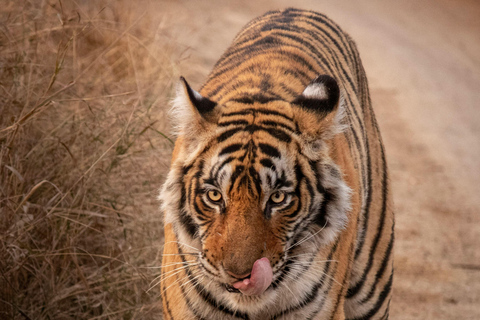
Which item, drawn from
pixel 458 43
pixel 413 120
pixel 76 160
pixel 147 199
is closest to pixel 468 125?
pixel 413 120

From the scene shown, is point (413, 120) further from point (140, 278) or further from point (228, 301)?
point (228, 301)

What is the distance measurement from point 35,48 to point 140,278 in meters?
1.66

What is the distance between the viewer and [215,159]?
2.18 m

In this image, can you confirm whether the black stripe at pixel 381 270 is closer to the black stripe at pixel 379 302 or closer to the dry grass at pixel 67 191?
the black stripe at pixel 379 302

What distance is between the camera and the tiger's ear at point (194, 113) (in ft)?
7.30

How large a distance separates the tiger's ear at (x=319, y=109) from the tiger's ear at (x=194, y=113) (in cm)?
35

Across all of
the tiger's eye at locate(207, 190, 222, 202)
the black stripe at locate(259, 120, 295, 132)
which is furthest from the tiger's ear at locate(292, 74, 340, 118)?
the tiger's eye at locate(207, 190, 222, 202)

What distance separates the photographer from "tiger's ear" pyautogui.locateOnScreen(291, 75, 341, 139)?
2.22 metres

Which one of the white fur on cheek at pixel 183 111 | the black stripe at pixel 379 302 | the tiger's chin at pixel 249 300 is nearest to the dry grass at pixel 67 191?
the white fur on cheek at pixel 183 111

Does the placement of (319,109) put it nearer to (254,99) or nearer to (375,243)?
(254,99)

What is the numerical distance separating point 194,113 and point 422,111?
6.19 metres

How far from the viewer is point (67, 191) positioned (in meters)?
2.96

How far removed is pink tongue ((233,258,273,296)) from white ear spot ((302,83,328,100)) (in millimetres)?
681

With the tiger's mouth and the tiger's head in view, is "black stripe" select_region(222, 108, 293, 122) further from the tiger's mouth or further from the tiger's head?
the tiger's mouth
